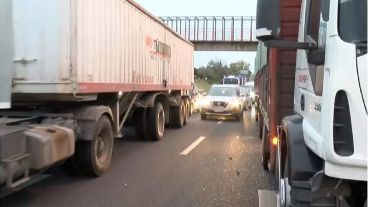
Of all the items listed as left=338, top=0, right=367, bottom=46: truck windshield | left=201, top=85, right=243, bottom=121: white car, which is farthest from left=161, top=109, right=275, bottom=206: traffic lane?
left=201, top=85, right=243, bottom=121: white car

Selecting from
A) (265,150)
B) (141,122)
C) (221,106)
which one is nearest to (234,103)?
(221,106)

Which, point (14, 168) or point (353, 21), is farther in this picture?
point (14, 168)

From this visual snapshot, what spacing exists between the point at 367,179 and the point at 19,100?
600 centimetres

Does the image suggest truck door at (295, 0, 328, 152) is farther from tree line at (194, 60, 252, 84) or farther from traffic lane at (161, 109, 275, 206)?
tree line at (194, 60, 252, 84)

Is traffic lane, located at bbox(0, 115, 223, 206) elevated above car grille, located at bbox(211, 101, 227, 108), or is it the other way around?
car grille, located at bbox(211, 101, 227, 108)

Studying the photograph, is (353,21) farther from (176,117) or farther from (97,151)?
(176,117)

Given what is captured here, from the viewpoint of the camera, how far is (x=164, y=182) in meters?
8.54

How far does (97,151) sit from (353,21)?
622 centimetres

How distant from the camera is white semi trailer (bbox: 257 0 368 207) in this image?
10.8ft

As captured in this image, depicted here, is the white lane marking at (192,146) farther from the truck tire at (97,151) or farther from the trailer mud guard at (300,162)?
the trailer mud guard at (300,162)

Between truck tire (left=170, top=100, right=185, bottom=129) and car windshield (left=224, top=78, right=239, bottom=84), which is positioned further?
car windshield (left=224, top=78, right=239, bottom=84)

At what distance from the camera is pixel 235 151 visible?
12.5 m

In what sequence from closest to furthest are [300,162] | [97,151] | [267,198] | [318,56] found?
[318,56] → [300,162] → [267,198] → [97,151]

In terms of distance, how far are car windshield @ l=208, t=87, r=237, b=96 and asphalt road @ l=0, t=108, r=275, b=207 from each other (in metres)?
11.2
